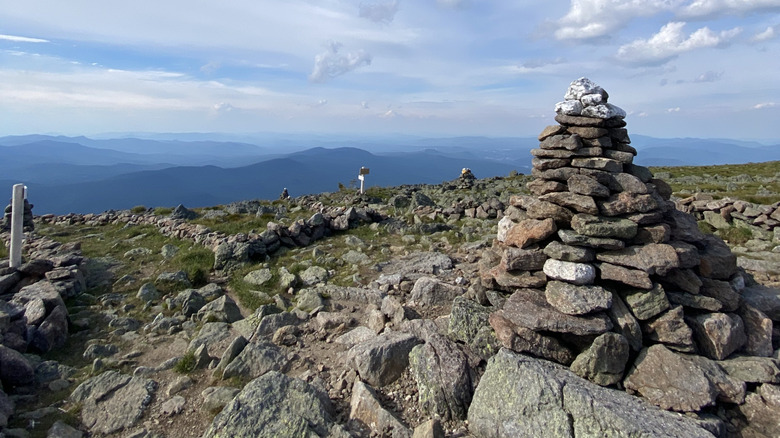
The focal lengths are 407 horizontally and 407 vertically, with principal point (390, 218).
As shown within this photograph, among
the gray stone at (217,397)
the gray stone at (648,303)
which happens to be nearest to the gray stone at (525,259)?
the gray stone at (648,303)

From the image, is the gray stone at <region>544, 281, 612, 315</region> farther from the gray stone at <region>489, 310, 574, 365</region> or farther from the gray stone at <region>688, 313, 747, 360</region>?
the gray stone at <region>688, 313, 747, 360</region>

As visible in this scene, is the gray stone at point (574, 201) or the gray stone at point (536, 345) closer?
the gray stone at point (536, 345)

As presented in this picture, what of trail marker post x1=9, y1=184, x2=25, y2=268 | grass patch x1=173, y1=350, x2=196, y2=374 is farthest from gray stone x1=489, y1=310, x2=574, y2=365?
trail marker post x1=9, y1=184, x2=25, y2=268

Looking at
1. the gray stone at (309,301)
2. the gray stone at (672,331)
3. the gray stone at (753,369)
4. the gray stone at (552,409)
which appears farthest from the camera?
the gray stone at (309,301)

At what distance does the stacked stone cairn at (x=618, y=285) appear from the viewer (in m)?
6.79

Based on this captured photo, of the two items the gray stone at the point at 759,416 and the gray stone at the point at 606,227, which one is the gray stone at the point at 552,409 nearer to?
the gray stone at the point at 759,416

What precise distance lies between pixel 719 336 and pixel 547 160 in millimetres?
4400

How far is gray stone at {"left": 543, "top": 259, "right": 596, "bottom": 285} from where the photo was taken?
7461 millimetres

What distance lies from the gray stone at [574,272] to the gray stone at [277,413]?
15.5 feet

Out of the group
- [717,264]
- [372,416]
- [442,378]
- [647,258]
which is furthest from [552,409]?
[717,264]

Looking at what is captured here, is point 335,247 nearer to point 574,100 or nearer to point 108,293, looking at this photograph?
point 108,293

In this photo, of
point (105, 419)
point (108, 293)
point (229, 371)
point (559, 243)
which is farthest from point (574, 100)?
point (108, 293)

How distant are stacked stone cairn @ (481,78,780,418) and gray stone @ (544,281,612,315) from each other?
18mm

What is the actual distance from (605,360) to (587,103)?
5.04 meters
